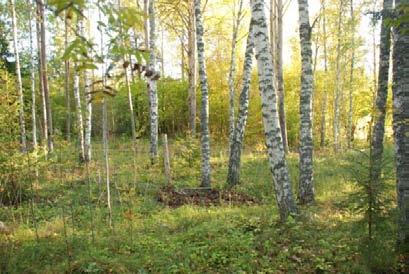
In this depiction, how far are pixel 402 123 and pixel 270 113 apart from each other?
2067mm

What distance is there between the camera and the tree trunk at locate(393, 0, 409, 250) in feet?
15.7

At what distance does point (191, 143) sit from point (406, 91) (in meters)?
8.97

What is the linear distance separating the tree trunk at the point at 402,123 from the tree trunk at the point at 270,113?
5.86ft

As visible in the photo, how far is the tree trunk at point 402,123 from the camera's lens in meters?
4.80

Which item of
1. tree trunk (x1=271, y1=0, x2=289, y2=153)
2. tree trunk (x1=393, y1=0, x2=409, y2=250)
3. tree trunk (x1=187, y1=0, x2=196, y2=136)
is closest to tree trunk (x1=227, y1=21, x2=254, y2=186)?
tree trunk (x1=271, y1=0, x2=289, y2=153)

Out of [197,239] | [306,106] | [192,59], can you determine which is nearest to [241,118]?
[306,106]

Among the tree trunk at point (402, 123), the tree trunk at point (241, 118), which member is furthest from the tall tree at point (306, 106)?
the tree trunk at point (402, 123)

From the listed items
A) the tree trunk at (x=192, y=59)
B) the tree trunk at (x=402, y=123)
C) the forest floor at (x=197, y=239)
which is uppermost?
the tree trunk at (x=192, y=59)

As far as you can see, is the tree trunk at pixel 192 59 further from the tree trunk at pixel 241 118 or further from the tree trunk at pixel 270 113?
the tree trunk at pixel 270 113

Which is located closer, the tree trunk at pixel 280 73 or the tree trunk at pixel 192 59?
the tree trunk at pixel 280 73

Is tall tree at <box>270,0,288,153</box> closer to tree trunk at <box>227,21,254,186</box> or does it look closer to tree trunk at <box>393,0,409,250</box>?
tree trunk at <box>227,21,254,186</box>

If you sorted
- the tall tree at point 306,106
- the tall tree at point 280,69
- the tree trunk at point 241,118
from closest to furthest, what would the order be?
the tall tree at point 306,106 → the tree trunk at point 241,118 → the tall tree at point 280,69

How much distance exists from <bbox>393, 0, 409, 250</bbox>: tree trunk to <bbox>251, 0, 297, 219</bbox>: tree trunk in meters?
1.79

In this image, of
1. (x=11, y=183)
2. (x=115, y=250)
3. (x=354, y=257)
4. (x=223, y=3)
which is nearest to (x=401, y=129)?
(x=354, y=257)
